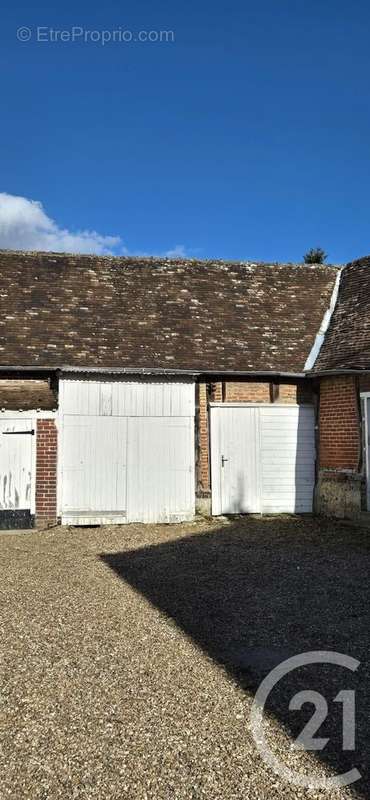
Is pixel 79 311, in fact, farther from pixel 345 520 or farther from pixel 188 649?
pixel 188 649

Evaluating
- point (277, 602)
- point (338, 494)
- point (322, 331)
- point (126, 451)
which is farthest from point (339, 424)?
point (277, 602)

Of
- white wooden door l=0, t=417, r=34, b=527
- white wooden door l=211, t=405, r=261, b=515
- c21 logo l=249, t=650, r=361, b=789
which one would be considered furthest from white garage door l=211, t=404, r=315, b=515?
c21 logo l=249, t=650, r=361, b=789

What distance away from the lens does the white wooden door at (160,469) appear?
1143cm

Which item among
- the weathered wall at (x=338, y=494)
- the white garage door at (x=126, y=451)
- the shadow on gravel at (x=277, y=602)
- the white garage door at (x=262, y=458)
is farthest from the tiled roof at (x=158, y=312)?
the shadow on gravel at (x=277, y=602)

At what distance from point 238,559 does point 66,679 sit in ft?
14.7

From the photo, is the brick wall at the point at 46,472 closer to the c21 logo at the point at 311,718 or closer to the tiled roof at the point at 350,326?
the tiled roof at the point at 350,326

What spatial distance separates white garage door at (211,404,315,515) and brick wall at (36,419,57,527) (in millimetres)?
3066

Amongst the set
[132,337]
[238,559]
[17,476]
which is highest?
[132,337]

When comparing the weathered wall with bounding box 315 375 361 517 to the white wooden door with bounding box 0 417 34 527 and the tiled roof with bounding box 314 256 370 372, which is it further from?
the white wooden door with bounding box 0 417 34 527

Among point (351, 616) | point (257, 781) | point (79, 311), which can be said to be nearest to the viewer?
point (257, 781)

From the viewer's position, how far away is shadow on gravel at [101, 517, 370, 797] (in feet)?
13.1

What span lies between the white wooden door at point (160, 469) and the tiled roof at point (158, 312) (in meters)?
1.23

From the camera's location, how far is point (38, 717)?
3.73 m

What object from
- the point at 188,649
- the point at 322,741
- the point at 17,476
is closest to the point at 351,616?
the point at 188,649
